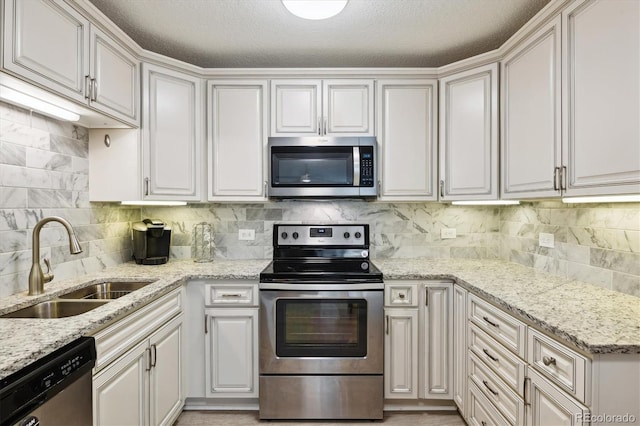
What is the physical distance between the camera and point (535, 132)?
5.97ft

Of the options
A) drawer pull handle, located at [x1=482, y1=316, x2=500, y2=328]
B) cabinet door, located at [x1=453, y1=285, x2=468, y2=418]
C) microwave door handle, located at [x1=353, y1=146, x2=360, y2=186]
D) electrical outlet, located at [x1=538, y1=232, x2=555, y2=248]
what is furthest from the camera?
microwave door handle, located at [x1=353, y1=146, x2=360, y2=186]

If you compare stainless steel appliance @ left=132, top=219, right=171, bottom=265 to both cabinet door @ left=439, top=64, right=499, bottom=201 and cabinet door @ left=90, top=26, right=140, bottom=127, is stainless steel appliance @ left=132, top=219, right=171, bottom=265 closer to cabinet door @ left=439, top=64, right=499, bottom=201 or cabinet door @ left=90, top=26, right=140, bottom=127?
cabinet door @ left=90, top=26, right=140, bottom=127

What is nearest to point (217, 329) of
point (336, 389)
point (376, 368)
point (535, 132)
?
point (336, 389)

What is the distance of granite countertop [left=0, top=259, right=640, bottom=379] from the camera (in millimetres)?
1073

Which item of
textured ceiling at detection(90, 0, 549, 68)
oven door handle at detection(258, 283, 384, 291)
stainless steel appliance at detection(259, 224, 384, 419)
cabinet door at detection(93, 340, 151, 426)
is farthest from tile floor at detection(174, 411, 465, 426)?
textured ceiling at detection(90, 0, 549, 68)

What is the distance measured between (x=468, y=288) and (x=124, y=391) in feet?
5.93

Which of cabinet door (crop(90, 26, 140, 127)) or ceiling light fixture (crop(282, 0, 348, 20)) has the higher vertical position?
ceiling light fixture (crop(282, 0, 348, 20))

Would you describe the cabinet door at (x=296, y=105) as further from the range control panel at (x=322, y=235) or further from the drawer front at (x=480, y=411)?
the drawer front at (x=480, y=411)

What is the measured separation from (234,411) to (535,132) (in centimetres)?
250

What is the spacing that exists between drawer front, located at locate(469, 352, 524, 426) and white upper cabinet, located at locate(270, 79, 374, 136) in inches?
63.3

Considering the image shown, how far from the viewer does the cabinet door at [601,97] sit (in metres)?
1.25

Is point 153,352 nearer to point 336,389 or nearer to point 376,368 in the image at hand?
point 336,389

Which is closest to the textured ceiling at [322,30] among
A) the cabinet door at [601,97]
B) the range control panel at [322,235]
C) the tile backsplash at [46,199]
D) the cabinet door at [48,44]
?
the cabinet door at [48,44]

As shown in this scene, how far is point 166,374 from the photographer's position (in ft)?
6.26
